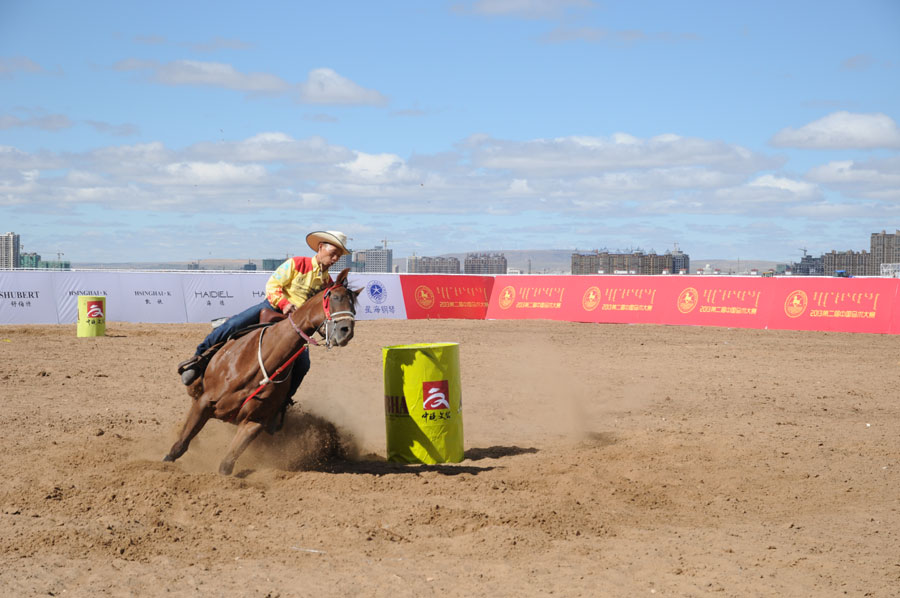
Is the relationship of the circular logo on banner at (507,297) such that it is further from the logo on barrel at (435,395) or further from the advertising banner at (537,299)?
the logo on barrel at (435,395)

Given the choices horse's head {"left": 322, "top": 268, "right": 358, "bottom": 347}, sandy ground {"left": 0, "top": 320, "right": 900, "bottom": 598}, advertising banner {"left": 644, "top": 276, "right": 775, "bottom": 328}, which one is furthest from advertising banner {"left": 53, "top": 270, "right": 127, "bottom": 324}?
horse's head {"left": 322, "top": 268, "right": 358, "bottom": 347}

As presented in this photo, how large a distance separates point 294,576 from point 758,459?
19.2ft

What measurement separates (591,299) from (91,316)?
57.9ft

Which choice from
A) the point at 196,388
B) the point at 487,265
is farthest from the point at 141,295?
the point at 487,265

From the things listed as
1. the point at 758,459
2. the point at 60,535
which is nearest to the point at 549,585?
the point at 60,535

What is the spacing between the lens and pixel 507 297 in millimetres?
33469

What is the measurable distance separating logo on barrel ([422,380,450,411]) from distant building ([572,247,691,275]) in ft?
121

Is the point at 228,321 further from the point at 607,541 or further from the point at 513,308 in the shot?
the point at 513,308

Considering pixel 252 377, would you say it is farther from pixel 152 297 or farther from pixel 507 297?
pixel 507 297

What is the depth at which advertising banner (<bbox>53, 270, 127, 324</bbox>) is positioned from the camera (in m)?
25.7

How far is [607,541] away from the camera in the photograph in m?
6.55

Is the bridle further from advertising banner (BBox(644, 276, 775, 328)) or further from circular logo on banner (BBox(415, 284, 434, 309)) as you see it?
circular logo on banner (BBox(415, 284, 434, 309))

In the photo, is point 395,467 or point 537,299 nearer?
point 395,467

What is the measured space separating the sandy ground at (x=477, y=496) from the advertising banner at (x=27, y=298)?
11.1m
